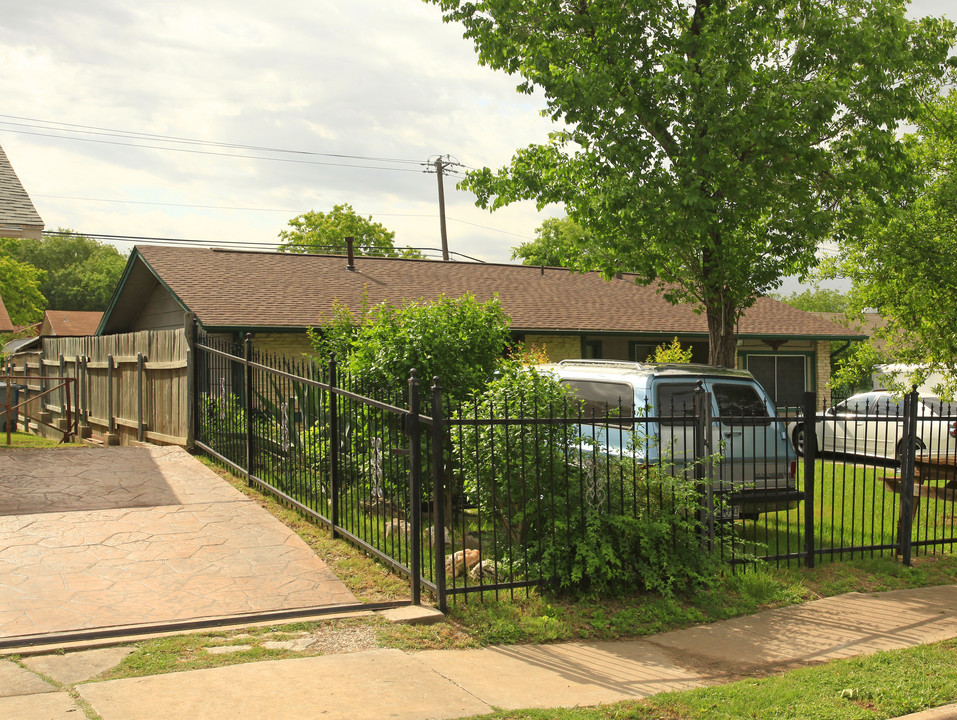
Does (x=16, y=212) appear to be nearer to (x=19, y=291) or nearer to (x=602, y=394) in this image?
(x=602, y=394)

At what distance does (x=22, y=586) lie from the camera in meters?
6.31

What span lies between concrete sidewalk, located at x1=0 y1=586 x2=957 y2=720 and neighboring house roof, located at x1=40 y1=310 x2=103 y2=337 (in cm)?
5107

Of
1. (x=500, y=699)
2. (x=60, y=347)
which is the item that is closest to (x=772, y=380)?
(x=60, y=347)

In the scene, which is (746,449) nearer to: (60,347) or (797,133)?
(797,133)

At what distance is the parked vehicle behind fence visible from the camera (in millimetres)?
7609

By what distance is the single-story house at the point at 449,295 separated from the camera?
1619 centimetres

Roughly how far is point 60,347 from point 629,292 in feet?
47.4

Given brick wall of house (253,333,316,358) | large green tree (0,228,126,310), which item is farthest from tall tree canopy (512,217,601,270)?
large green tree (0,228,126,310)

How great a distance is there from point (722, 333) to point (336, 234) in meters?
41.7

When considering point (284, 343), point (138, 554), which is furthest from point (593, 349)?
point (138, 554)

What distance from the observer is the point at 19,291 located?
61125 millimetres

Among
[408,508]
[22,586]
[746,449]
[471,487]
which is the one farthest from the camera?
[746,449]

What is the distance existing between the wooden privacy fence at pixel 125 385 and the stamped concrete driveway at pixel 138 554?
218 cm

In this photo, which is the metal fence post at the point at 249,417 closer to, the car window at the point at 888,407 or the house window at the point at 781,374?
the car window at the point at 888,407
